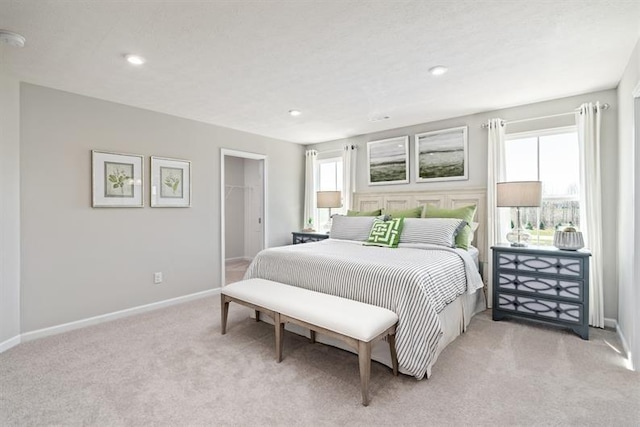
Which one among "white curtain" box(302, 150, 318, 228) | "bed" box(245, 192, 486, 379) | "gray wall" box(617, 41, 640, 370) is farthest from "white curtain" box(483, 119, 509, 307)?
"white curtain" box(302, 150, 318, 228)

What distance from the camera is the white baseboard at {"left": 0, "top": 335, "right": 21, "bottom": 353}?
265 centimetres

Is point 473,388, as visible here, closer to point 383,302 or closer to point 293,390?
point 383,302

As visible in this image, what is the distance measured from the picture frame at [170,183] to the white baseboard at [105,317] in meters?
1.21

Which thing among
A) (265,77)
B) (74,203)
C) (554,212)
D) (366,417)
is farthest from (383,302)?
(74,203)

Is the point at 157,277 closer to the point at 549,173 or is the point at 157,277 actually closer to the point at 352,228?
the point at 352,228

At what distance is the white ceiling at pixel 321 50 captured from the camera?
6.13 ft

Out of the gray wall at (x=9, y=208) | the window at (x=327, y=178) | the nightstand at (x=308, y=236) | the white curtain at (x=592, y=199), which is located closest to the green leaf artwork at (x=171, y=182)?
the gray wall at (x=9, y=208)

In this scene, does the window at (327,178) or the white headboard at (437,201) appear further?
the window at (327,178)

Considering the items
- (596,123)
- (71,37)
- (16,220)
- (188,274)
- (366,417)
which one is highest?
(71,37)

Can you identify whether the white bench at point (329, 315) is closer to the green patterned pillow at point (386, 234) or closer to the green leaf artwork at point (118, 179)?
the green patterned pillow at point (386, 234)

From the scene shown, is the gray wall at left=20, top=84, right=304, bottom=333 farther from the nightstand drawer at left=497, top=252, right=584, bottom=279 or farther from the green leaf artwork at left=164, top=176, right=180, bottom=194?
the nightstand drawer at left=497, top=252, right=584, bottom=279

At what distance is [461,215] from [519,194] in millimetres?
629

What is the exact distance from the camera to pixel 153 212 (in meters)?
3.82

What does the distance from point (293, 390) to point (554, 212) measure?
3419mm
